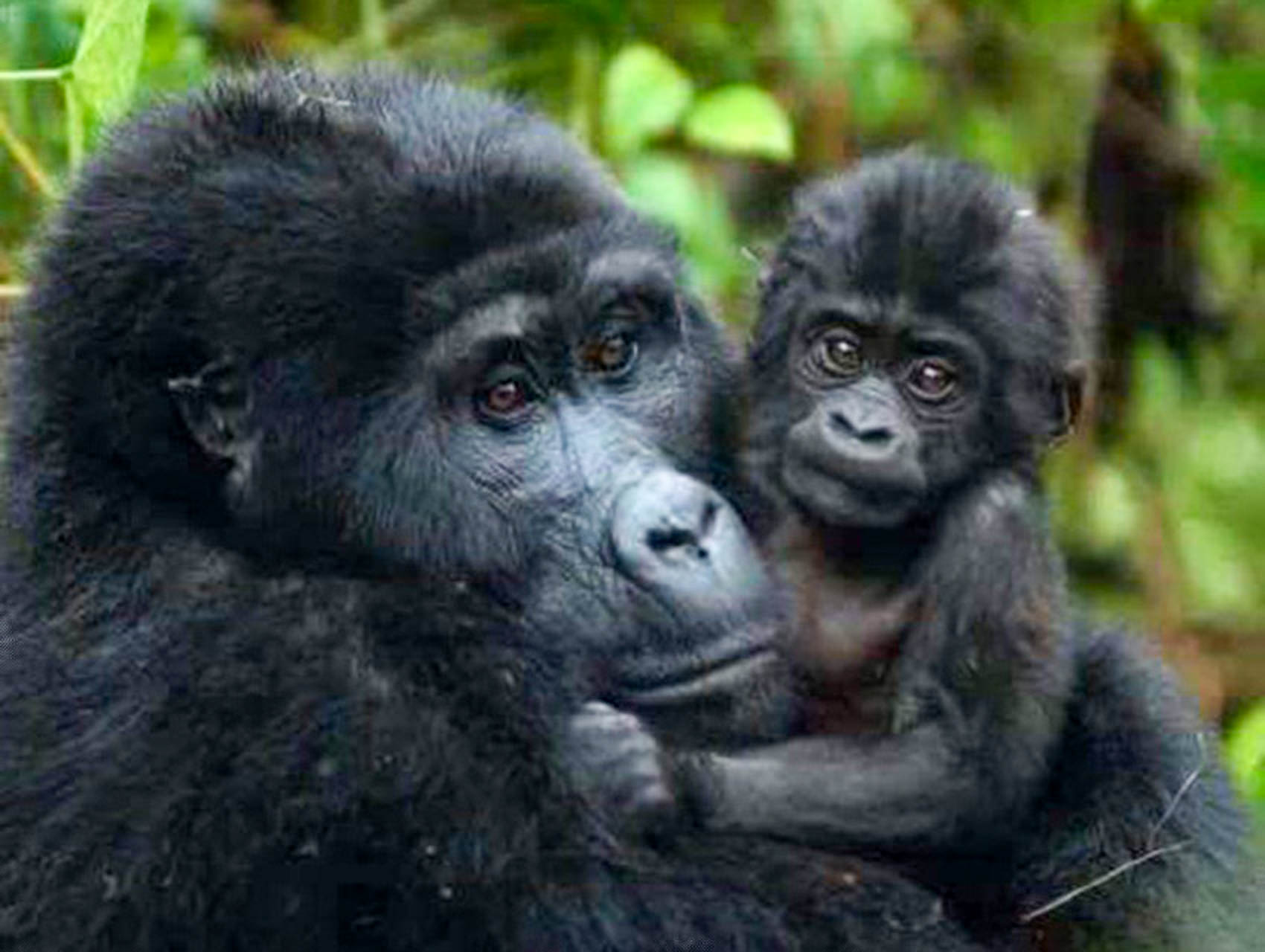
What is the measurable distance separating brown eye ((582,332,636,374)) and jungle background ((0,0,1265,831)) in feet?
8.33

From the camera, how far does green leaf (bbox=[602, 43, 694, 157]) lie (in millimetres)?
6855

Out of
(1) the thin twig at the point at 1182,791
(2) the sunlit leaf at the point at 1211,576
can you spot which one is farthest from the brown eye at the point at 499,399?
(2) the sunlit leaf at the point at 1211,576

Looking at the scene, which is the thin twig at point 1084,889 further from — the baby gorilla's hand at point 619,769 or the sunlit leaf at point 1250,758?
the baby gorilla's hand at point 619,769

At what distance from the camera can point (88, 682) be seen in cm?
414

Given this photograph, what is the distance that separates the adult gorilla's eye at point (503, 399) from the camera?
4316 mm

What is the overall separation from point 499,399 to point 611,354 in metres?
0.15

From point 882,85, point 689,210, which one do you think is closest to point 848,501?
point 689,210

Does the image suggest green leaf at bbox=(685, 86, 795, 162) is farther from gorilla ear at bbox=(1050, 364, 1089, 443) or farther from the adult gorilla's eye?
the adult gorilla's eye

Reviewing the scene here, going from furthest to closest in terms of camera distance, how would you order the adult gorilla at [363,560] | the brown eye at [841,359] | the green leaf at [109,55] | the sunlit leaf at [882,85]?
the sunlit leaf at [882,85]
the green leaf at [109,55]
the brown eye at [841,359]
the adult gorilla at [363,560]

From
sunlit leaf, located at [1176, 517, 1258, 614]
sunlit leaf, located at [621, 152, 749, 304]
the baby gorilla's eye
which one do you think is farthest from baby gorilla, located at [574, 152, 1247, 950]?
sunlit leaf, located at [1176, 517, 1258, 614]

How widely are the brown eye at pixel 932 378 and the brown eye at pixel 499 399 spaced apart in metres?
0.52

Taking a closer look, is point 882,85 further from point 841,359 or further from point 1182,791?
point 1182,791

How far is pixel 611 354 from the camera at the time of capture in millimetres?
4402

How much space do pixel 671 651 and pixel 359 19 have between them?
153 inches
